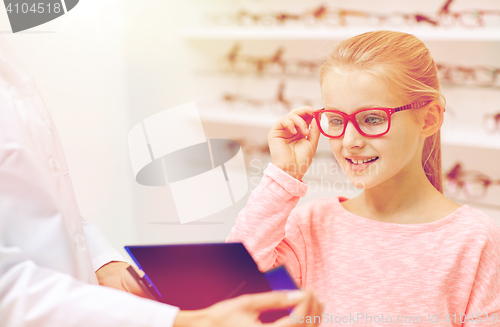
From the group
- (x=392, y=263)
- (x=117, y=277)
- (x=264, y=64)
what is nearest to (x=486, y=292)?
(x=392, y=263)

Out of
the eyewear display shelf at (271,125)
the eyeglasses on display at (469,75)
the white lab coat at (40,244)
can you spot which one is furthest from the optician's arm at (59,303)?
the eyeglasses on display at (469,75)

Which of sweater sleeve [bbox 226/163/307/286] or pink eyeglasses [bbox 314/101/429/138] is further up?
pink eyeglasses [bbox 314/101/429/138]

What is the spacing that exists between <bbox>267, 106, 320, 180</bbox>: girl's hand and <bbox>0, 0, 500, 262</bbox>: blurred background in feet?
1.51

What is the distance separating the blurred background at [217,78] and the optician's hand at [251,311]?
748mm

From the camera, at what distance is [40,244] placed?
50 centimetres

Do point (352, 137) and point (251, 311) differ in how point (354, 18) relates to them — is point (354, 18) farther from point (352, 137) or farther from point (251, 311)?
point (251, 311)

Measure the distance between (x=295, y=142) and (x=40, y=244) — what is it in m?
0.48

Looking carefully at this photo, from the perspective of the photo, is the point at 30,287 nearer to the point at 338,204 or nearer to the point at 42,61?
the point at 338,204

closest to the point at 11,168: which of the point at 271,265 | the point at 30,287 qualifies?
the point at 30,287

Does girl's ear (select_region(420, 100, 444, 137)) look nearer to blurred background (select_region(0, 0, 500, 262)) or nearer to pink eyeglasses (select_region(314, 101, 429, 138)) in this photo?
pink eyeglasses (select_region(314, 101, 429, 138))

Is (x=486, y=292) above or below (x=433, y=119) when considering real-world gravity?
below

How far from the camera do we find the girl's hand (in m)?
0.76

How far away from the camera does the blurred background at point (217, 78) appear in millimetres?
1174

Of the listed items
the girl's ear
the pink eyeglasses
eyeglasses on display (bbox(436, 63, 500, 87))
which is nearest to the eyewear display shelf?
eyeglasses on display (bbox(436, 63, 500, 87))
